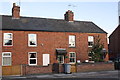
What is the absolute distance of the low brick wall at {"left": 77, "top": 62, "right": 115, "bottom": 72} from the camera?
86.4 feet

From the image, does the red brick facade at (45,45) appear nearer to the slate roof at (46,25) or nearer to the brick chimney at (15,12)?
the slate roof at (46,25)

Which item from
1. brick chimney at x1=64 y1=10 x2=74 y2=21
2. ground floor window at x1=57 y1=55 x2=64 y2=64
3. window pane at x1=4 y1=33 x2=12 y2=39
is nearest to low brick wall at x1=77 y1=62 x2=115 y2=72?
ground floor window at x1=57 y1=55 x2=64 y2=64

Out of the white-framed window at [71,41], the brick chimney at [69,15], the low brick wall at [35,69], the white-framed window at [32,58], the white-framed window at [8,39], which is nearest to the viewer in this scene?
the low brick wall at [35,69]

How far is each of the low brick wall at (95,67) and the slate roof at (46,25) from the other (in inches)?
267

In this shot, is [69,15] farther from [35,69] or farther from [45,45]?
[35,69]

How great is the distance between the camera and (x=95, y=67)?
89.2 ft

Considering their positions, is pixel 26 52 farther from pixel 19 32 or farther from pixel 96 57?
pixel 96 57

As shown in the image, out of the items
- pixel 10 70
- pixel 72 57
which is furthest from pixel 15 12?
pixel 72 57

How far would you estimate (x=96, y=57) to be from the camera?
2892 cm

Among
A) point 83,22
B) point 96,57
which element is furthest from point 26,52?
point 83,22

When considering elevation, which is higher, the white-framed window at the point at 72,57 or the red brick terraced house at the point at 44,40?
the red brick terraced house at the point at 44,40

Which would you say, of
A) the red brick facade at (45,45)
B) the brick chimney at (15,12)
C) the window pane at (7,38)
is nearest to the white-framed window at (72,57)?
the red brick facade at (45,45)

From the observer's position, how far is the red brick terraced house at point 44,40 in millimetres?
27156

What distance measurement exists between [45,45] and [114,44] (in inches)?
834
